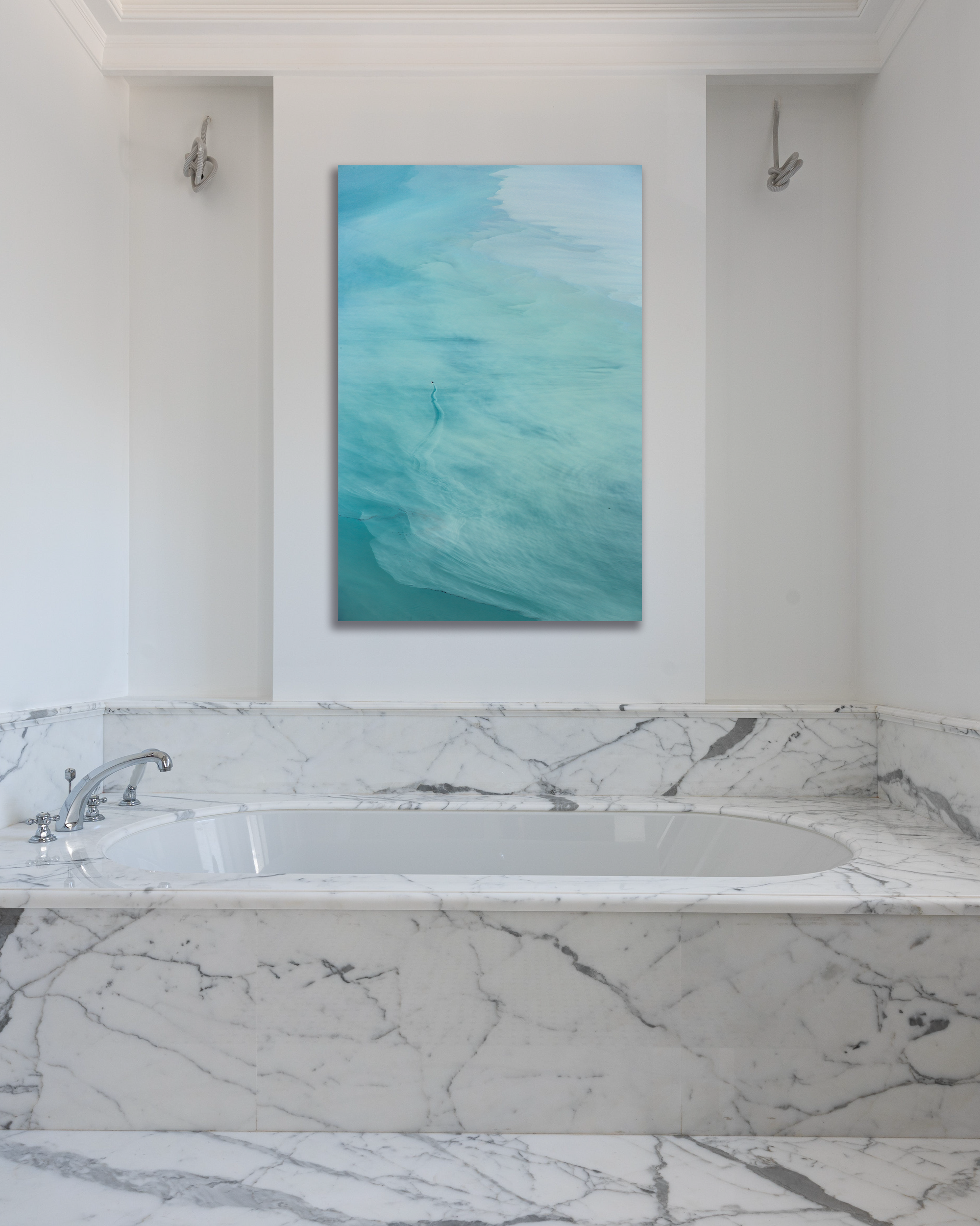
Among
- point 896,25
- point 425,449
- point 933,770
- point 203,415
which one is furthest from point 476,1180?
point 896,25

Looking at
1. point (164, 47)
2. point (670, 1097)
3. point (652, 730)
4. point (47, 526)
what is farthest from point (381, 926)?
point (164, 47)

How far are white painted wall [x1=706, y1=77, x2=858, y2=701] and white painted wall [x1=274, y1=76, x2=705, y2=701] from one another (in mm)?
128

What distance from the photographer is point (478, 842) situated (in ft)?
6.72

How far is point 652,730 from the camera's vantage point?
2174mm

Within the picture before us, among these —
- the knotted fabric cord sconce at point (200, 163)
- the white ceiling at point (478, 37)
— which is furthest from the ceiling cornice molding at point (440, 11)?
the knotted fabric cord sconce at point (200, 163)

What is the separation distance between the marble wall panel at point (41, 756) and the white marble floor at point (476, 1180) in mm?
699

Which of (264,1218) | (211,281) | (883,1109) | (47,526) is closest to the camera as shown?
(264,1218)

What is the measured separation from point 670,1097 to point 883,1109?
0.33 meters

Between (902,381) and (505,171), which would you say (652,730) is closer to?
(902,381)

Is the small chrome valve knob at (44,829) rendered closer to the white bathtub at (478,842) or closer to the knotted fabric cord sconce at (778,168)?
the white bathtub at (478,842)

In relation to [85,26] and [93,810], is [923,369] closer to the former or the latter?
[93,810]

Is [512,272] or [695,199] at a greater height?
[695,199]

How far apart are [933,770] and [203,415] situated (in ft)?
6.57

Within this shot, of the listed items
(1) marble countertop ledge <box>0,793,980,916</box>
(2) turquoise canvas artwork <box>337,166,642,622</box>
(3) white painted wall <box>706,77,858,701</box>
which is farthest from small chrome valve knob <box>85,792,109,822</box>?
(3) white painted wall <box>706,77,858,701</box>
